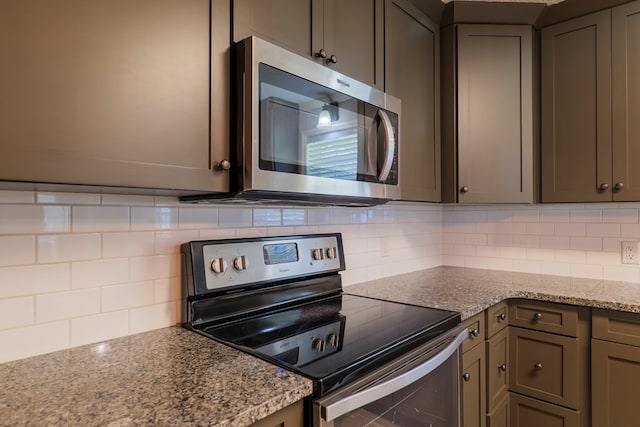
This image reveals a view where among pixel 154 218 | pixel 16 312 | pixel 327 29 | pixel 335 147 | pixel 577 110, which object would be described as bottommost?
pixel 16 312

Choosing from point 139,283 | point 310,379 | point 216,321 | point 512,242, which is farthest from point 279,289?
point 512,242

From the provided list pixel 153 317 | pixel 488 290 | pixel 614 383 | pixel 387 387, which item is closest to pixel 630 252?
pixel 614 383

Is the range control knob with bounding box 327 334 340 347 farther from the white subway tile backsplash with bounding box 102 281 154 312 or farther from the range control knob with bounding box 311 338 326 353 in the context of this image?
the white subway tile backsplash with bounding box 102 281 154 312

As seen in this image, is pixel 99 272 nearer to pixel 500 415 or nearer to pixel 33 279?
pixel 33 279

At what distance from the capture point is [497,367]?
1.73 meters

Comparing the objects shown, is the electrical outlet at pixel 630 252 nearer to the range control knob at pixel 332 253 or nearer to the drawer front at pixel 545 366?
the drawer front at pixel 545 366

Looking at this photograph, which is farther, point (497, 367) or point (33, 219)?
point (497, 367)

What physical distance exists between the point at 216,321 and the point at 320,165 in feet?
1.98

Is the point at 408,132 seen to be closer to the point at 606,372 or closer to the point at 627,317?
the point at 627,317

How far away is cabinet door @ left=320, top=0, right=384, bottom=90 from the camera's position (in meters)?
1.30

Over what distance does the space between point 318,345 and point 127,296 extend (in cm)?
58

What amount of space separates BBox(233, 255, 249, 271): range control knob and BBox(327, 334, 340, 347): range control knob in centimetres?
38

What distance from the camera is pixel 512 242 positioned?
7.72ft

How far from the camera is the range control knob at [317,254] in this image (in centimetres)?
159
